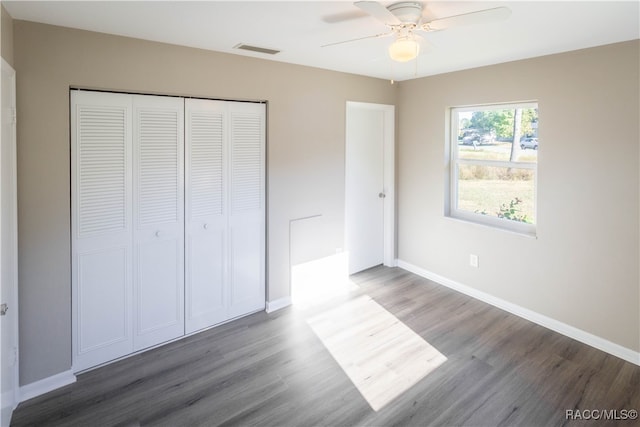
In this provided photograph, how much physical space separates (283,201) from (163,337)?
1551 mm

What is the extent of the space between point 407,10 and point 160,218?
2.25 m

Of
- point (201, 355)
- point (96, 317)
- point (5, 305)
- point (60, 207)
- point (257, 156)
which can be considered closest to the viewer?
point (5, 305)

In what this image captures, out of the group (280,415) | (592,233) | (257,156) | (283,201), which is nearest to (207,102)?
(257,156)

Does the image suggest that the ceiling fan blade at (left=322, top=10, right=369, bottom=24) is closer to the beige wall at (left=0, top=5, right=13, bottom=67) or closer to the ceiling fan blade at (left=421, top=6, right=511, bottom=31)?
the ceiling fan blade at (left=421, top=6, right=511, bottom=31)

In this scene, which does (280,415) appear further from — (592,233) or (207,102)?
(592,233)

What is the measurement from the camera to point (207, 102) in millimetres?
3227

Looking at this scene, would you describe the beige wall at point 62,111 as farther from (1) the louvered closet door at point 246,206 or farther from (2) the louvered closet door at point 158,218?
(2) the louvered closet door at point 158,218

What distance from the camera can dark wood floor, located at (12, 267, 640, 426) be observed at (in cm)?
238

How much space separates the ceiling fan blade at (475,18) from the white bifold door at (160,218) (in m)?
1.90

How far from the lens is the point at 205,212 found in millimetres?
3311

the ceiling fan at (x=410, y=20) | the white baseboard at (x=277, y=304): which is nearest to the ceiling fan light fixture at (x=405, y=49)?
the ceiling fan at (x=410, y=20)

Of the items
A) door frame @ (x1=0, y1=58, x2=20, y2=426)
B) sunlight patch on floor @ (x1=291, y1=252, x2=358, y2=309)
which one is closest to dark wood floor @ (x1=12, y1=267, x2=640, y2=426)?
door frame @ (x1=0, y1=58, x2=20, y2=426)

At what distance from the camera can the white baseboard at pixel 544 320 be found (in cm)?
301

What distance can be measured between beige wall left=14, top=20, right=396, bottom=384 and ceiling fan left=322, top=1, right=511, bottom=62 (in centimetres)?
154
